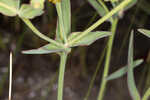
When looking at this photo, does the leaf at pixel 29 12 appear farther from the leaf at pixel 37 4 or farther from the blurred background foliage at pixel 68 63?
the blurred background foliage at pixel 68 63

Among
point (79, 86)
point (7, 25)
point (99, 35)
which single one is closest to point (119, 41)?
point (79, 86)

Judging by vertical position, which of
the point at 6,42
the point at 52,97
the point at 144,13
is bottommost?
the point at 52,97

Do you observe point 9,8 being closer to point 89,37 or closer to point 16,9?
point 16,9

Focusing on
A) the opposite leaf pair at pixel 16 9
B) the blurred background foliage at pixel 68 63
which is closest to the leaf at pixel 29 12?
the opposite leaf pair at pixel 16 9

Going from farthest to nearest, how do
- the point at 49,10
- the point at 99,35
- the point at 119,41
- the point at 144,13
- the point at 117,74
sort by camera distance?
the point at 119,41
the point at 144,13
the point at 49,10
the point at 117,74
the point at 99,35

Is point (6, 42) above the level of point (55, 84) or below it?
above

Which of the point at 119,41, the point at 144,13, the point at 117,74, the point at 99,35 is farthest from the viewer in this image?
the point at 119,41

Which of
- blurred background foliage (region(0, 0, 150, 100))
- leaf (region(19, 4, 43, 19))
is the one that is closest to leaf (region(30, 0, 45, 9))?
leaf (region(19, 4, 43, 19))

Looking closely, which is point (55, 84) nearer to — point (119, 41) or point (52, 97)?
point (52, 97)

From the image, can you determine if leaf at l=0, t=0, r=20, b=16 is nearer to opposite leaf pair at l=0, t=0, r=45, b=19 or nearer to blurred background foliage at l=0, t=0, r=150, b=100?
opposite leaf pair at l=0, t=0, r=45, b=19
